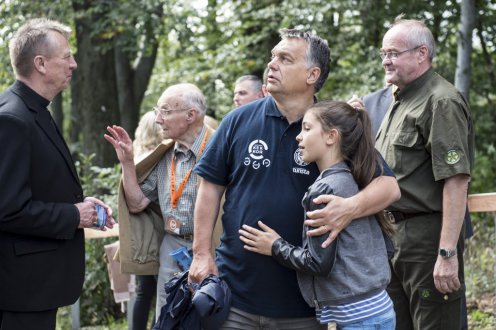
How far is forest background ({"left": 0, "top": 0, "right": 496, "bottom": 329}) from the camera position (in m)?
A: 9.21

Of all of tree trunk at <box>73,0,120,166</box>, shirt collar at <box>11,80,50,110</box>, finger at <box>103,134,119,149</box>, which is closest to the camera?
shirt collar at <box>11,80,50,110</box>

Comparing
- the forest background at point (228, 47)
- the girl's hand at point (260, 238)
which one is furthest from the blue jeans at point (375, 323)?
the forest background at point (228, 47)

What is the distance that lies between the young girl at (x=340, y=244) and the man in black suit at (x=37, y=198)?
3.29 feet

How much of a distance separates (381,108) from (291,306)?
1894mm

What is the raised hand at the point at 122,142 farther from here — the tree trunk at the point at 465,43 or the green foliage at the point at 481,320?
the tree trunk at the point at 465,43

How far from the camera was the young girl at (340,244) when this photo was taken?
3.52 metres

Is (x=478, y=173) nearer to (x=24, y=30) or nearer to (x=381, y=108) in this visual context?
(x=381, y=108)

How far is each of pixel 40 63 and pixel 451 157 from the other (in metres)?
2.30

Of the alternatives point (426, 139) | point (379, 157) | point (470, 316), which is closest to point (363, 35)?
point (470, 316)

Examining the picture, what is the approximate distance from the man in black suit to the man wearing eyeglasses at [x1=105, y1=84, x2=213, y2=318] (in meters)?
0.96

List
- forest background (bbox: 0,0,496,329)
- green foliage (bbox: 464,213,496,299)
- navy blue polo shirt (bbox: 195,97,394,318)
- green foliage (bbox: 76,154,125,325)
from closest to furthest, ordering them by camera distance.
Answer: navy blue polo shirt (bbox: 195,97,394,318), green foliage (bbox: 464,213,496,299), green foliage (bbox: 76,154,125,325), forest background (bbox: 0,0,496,329)

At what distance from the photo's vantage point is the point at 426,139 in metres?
4.46

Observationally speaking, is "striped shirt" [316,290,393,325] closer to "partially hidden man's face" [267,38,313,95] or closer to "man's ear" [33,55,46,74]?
"partially hidden man's face" [267,38,313,95]

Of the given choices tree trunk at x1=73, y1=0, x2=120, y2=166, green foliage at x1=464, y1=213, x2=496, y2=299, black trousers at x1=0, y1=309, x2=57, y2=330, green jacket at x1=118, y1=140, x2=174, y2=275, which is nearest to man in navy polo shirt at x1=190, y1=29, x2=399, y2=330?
black trousers at x1=0, y1=309, x2=57, y2=330
